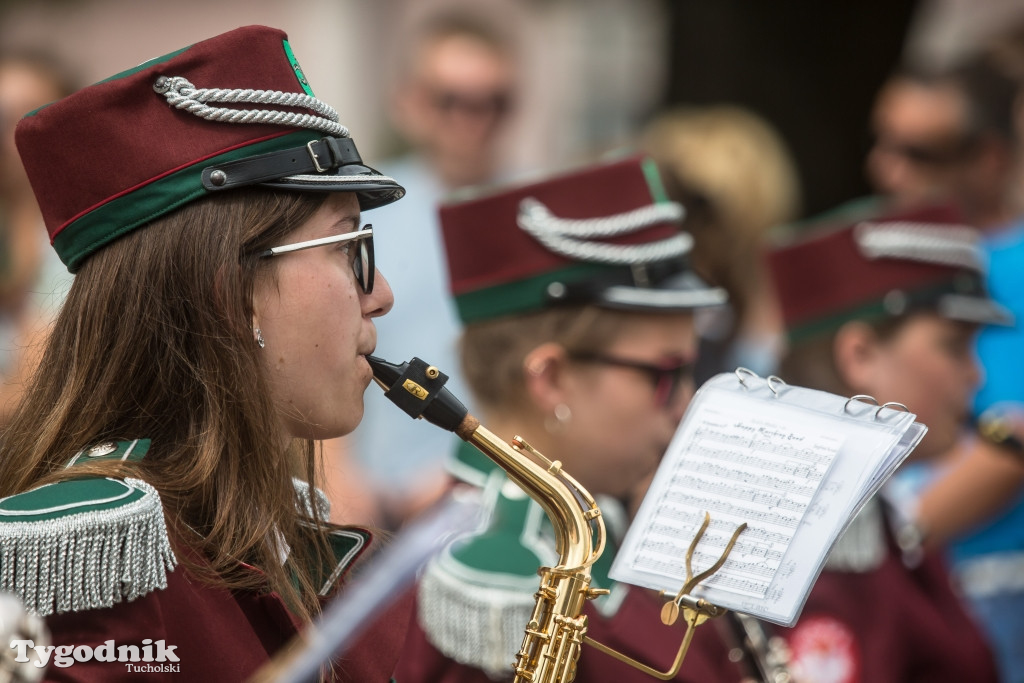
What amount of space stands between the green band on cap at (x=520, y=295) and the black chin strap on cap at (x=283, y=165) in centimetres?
120

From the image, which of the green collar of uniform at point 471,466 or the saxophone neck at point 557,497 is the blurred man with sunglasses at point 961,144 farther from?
the saxophone neck at point 557,497

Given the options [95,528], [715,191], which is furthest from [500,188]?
[715,191]

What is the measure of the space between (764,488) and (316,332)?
2.57 feet

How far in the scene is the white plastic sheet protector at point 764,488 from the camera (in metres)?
2.04

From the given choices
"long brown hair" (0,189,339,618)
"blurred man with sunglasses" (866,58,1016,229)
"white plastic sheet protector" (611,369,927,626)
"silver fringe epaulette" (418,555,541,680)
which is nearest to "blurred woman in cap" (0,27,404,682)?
"long brown hair" (0,189,339,618)

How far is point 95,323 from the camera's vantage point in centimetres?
210

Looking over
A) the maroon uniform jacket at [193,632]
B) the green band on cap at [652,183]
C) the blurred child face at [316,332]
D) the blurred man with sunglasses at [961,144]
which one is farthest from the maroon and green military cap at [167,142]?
the blurred man with sunglasses at [961,144]

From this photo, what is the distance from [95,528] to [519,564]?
132 centimetres

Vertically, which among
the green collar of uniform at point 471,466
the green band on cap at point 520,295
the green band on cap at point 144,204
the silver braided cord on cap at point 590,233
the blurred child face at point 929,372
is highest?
the green band on cap at point 144,204

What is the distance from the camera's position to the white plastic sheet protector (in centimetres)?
204

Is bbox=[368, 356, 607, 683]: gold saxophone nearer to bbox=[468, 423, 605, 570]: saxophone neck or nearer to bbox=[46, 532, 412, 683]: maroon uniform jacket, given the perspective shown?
bbox=[468, 423, 605, 570]: saxophone neck

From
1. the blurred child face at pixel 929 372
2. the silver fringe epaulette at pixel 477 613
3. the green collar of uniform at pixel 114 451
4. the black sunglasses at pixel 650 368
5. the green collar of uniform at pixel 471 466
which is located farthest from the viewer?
the blurred child face at pixel 929 372

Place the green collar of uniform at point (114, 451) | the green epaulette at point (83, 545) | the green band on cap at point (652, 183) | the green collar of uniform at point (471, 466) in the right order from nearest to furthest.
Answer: the green epaulette at point (83, 545) < the green collar of uniform at point (114, 451) < the green collar of uniform at point (471, 466) < the green band on cap at point (652, 183)

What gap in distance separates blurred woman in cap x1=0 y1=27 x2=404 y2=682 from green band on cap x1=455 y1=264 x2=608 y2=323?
1.22 metres
